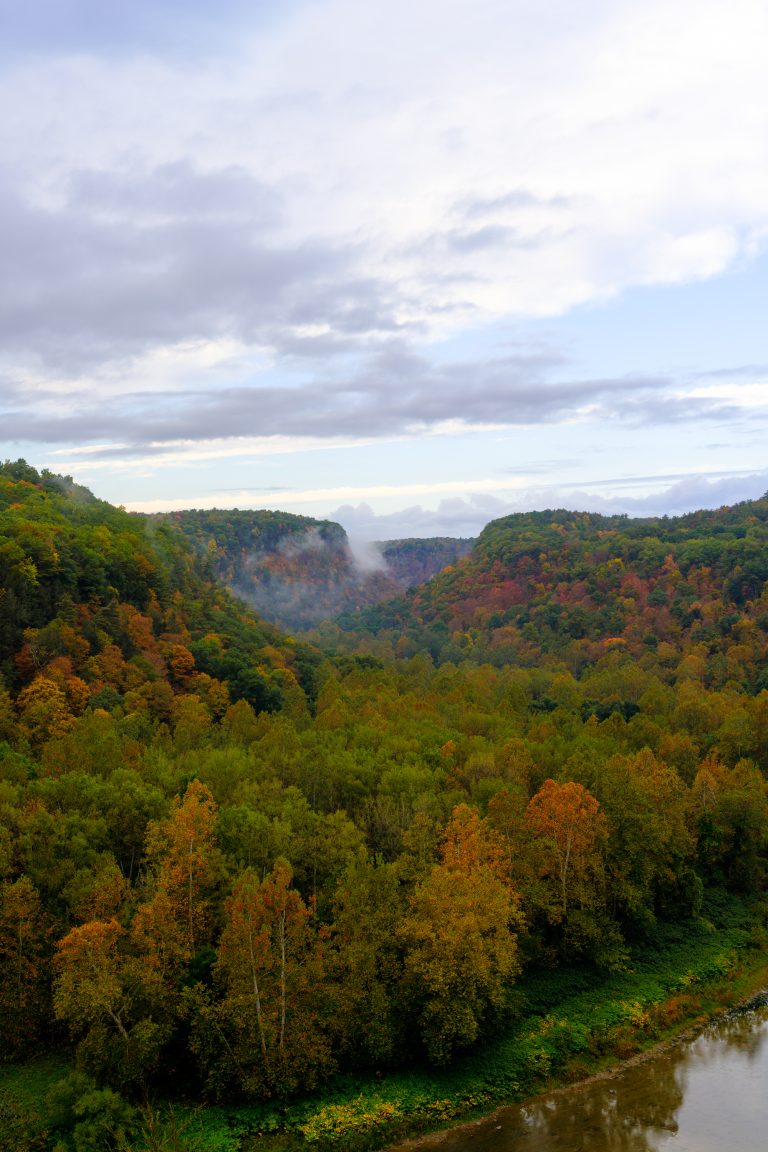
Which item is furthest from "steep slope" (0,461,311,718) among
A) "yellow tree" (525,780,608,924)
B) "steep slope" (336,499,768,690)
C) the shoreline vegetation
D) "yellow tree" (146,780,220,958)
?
"steep slope" (336,499,768,690)

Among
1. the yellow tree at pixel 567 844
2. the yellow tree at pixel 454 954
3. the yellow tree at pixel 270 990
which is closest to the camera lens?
the yellow tree at pixel 270 990

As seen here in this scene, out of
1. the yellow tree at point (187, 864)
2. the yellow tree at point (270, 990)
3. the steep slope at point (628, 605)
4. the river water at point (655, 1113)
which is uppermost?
the steep slope at point (628, 605)

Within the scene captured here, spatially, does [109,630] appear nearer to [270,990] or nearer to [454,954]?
[270,990]

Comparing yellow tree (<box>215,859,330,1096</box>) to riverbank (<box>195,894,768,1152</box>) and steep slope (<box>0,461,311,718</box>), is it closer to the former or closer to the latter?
riverbank (<box>195,894,768,1152</box>)

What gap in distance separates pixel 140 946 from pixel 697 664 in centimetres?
9689

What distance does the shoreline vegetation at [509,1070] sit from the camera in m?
35.5

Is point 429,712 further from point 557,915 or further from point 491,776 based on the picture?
point 557,915

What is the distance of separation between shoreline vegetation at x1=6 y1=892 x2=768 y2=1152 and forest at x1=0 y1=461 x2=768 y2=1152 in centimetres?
86

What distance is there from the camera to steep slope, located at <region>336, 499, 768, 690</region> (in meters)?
128

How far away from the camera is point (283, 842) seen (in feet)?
154

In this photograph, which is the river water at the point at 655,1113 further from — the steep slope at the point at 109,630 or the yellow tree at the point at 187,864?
the steep slope at the point at 109,630

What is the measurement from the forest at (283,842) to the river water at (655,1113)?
417 cm

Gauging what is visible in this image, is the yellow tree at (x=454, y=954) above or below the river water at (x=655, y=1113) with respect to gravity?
above

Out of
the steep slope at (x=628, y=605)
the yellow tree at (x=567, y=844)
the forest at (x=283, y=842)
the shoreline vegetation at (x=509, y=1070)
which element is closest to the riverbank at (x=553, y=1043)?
the shoreline vegetation at (x=509, y=1070)
